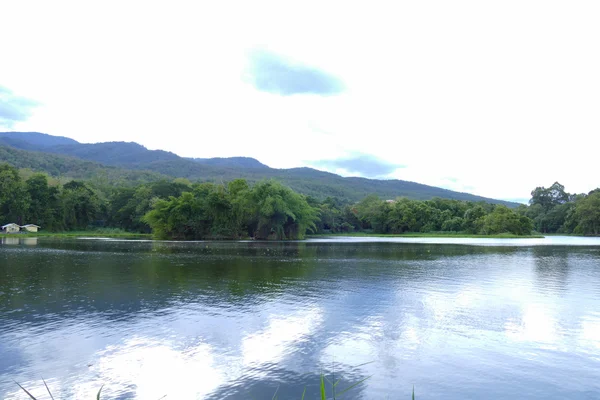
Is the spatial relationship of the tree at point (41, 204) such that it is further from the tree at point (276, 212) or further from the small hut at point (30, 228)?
the tree at point (276, 212)

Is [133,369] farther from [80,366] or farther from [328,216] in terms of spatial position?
[328,216]

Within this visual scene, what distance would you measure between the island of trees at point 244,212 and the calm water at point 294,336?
174ft

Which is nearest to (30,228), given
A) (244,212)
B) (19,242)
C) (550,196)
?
(19,242)

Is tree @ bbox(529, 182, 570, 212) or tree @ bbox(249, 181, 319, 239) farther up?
tree @ bbox(529, 182, 570, 212)

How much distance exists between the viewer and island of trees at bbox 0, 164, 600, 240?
76.5m

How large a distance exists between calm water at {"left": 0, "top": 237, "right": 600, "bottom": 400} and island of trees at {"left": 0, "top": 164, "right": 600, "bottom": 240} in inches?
2088

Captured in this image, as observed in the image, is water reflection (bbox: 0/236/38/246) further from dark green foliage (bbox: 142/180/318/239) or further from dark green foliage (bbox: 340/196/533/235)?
dark green foliage (bbox: 340/196/533/235)

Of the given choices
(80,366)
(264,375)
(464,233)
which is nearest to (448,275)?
(264,375)

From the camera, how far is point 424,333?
12773mm

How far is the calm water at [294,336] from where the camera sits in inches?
346

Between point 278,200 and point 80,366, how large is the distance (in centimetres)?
6372

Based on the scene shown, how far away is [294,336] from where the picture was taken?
12234 mm

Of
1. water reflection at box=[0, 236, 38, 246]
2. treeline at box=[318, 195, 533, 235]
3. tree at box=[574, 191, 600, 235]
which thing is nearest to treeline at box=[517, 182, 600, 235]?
tree at box=[574, 191, 600, 235]

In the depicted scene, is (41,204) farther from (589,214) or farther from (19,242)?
(589,214)
